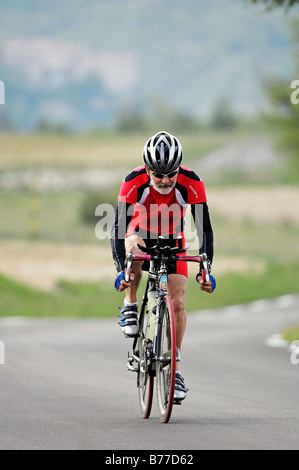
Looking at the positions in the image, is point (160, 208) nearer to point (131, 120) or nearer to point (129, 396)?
point (129, 396)

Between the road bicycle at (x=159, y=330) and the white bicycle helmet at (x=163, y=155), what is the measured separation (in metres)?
0.64

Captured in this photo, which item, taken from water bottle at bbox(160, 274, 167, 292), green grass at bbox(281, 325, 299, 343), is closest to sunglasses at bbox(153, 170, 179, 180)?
water bottle at bbox(160, 274, 167, 292)

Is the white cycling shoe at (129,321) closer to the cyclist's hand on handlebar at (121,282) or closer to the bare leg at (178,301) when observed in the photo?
the bare leg at (178,301)

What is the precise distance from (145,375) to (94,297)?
85.8 feet

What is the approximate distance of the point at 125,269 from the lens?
28.3 ft

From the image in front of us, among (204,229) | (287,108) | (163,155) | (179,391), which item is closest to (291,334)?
(287,108)

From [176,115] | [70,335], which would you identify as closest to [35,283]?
A: [70,335]

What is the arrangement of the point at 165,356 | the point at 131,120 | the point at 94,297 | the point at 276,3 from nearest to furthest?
the point at 165,356, the point at 276,3, the point at 94,297, the point at 131,120

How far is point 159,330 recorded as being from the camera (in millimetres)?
8547

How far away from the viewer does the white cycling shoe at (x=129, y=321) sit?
906 centimetres

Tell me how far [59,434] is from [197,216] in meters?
2.25

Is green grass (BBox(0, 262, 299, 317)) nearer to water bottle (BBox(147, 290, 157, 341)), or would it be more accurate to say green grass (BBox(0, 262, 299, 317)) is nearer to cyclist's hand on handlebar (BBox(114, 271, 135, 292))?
water bottle (BBox(147, 290, 157, 341))

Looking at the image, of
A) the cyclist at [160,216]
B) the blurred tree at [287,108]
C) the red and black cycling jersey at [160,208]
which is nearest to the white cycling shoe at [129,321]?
the cyclist at [160,216]
